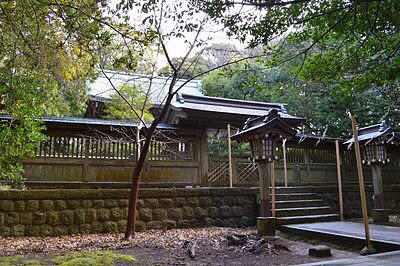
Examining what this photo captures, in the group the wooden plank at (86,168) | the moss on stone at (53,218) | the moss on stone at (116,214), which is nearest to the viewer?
the moss on stone at (53,218)

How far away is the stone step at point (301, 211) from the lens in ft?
28.9

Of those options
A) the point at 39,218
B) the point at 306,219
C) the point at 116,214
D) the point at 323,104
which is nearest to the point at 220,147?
the point at 323,104

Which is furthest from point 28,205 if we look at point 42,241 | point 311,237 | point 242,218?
point 311,237

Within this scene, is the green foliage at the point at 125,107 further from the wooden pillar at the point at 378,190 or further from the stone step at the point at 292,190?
the wooden pillar at the point at 378,190

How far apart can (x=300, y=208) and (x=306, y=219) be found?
64cm

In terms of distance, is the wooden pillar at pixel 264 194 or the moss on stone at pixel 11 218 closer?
the moss on stone at pixel 11 218

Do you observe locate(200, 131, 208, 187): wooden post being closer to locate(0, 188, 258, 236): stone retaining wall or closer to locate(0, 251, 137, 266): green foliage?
locate(0, 188, 258, 236): stone retaining wall

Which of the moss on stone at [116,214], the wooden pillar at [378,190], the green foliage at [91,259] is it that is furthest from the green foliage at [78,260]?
the wooden pillar at [378,190]

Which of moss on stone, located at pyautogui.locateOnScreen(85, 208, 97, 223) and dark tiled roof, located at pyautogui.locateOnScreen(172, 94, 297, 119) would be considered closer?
moss on stone, located at pyautogui.locateOnScreen(85, 208, 97, 223)

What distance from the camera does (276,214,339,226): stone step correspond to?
8273 mm

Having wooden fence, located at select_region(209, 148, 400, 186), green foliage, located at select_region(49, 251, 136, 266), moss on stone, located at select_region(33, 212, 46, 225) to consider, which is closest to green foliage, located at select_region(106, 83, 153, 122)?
wooden fence, located at select_region(209, 148, 400, 186)

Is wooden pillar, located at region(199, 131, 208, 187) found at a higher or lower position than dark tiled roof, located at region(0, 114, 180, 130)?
lower

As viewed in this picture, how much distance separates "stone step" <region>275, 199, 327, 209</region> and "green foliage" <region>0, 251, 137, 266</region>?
17.9 ft

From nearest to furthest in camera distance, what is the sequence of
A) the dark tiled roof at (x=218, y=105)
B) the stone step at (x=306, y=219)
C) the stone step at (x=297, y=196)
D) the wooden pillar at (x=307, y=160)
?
the stone step at (x=306, y=219) < the stone step at (x=297, y=196) < the dark tiled roof at (x=218, y=105) < the wooden pillar at (x=307, y=160)
